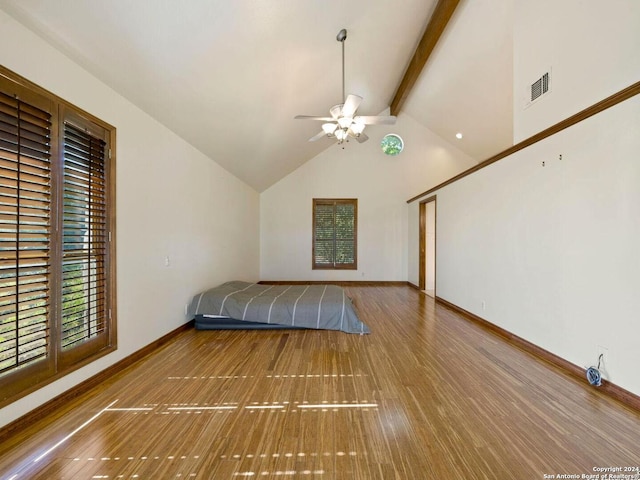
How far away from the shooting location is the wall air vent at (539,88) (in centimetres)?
294

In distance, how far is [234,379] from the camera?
2275 millimetres

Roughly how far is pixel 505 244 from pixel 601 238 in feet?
3.85

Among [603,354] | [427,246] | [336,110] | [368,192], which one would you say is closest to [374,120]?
[336,110]

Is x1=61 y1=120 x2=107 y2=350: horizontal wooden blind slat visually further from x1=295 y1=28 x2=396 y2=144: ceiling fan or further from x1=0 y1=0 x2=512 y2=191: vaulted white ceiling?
x1=295 y1=28 x2=396 y2=144: ceiling fan

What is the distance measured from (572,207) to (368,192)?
195 inches

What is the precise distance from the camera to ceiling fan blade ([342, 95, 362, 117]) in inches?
118

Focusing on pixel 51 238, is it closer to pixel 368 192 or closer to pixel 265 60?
pixel 265 60

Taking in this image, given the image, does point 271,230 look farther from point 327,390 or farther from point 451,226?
point 327,390

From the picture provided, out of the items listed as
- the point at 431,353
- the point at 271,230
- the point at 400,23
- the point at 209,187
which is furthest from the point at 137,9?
the point at 271,230

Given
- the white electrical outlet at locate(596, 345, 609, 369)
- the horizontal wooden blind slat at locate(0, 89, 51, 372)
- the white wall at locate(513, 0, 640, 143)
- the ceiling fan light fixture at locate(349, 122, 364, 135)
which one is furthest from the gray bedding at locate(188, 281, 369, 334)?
the white wall at locate(513, 0, 640, 143)

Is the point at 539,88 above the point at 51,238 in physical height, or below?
above

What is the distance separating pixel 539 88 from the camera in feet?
9.99

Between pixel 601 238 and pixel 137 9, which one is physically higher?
pixel 137 9

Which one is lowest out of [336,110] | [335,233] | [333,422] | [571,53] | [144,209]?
[333,422]
